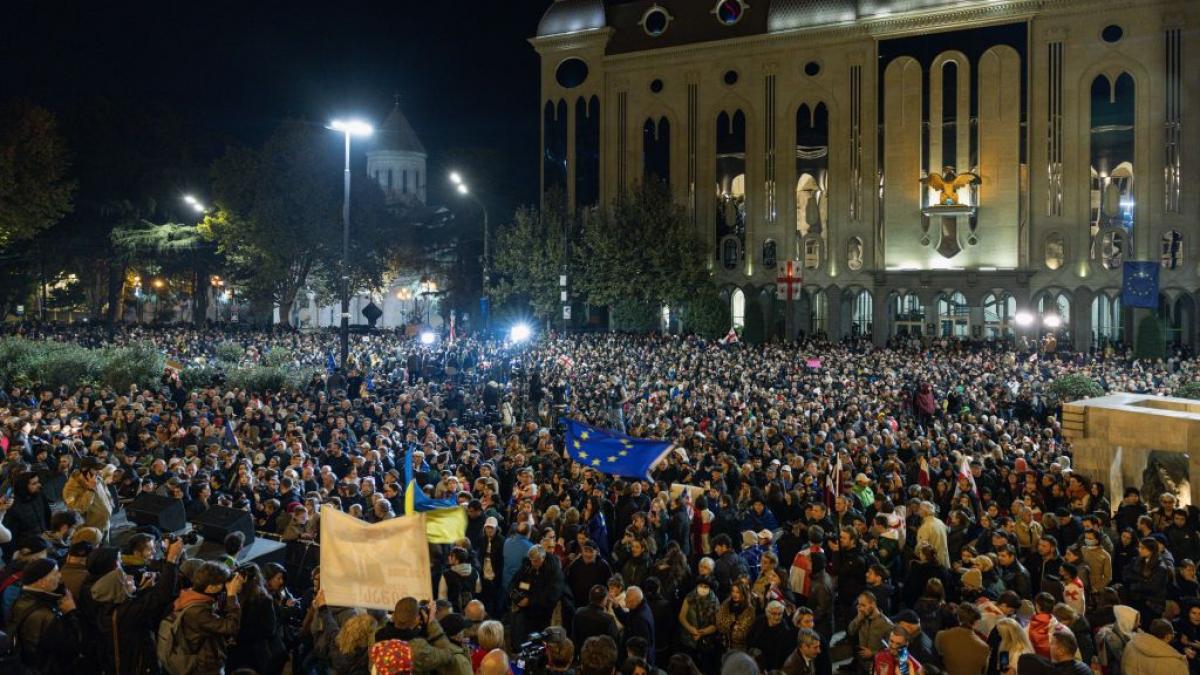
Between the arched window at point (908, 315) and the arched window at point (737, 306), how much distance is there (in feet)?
25.7

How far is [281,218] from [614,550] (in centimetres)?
4119

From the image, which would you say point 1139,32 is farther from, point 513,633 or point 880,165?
point 513,633

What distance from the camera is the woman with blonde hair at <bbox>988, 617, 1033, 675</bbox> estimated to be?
6.97 meters

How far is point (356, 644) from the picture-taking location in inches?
254

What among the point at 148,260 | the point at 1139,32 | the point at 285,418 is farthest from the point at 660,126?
the point at 285,418

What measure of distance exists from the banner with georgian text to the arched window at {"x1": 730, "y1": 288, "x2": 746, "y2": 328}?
146 ft

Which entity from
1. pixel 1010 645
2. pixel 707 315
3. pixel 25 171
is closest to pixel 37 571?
pixel 1010 645

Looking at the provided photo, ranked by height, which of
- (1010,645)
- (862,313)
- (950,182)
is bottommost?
(1010,645)

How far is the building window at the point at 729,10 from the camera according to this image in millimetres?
51281

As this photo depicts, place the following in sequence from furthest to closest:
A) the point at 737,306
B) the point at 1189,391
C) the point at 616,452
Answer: the point at 737,306 < the point at 1189,391 < the point at 616,452

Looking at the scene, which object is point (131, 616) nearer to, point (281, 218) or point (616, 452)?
point (616, 452)

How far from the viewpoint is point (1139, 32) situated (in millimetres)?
41531

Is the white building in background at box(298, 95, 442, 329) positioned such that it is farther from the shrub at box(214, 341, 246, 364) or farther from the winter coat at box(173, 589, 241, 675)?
the winter coat at box(173, 589, 241, 675)

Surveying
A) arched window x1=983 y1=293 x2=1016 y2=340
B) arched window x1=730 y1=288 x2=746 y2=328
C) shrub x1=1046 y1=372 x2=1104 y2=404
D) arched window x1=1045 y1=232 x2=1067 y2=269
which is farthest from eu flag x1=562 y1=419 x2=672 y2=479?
arched window x1=730 y1=288 x2=746 y2=328
